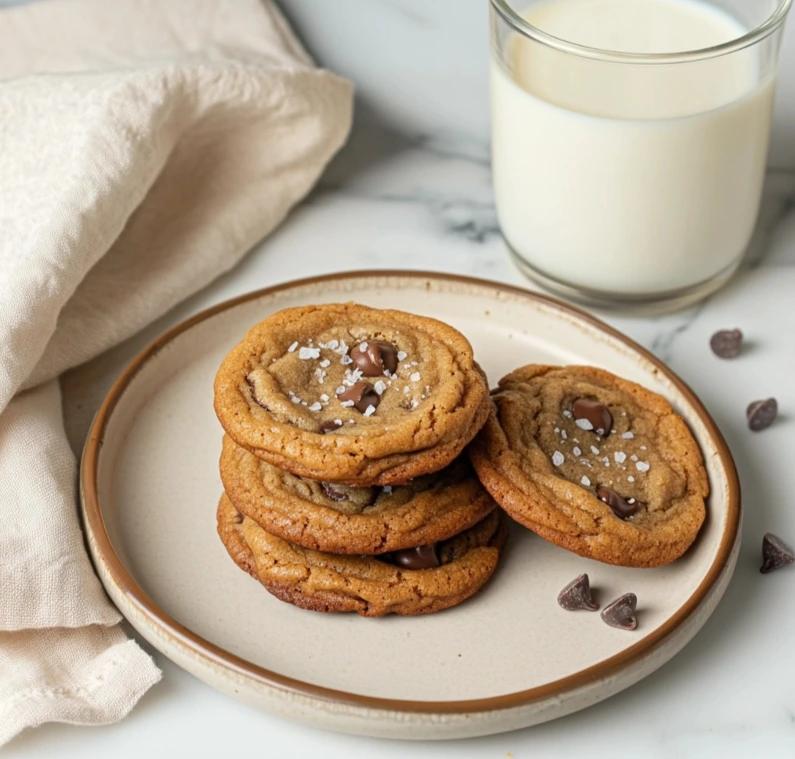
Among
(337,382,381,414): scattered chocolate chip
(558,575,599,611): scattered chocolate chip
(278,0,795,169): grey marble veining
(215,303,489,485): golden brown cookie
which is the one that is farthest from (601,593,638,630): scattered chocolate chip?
(278,0,795,169): grey marble veining

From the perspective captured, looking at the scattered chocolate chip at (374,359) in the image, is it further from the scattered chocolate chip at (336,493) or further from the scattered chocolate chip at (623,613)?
the scattered chocolate chip at (623,613)

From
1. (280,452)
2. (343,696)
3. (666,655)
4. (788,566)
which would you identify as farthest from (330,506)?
(788,566)

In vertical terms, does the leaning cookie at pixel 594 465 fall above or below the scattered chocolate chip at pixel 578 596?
above

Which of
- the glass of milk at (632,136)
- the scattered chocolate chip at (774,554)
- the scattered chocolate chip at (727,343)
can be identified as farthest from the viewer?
the scattered chocolate chip at (727,343)

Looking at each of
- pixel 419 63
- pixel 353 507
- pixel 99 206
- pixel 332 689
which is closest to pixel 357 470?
pixel 353 507

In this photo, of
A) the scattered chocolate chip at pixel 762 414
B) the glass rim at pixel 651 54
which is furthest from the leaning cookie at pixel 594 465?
the glass rim at pixel 651 54

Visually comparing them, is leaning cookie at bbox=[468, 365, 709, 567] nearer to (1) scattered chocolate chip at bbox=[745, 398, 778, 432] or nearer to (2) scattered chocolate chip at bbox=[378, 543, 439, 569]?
(2) scattered chocolate chip at bbox=[378, 543, 439, 569]

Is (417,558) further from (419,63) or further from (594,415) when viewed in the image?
(419,63)
